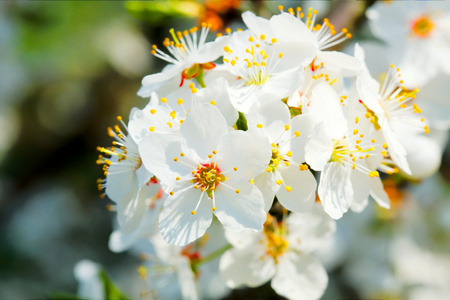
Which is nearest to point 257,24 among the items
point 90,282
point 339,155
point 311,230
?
point 339,155

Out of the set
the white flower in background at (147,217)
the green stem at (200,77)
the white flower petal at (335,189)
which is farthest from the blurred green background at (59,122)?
the white flower petal at (335,189)

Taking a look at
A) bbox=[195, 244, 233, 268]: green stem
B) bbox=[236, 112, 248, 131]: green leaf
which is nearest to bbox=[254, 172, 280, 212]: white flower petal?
bbox=[236, 112, 248, 131]: green leaf

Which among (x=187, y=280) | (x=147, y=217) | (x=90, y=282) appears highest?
(x=147, y=217)

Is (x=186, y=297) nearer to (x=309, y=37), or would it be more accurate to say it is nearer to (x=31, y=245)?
(x=309, y=37)

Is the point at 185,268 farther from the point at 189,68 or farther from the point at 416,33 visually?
the point at 416,33

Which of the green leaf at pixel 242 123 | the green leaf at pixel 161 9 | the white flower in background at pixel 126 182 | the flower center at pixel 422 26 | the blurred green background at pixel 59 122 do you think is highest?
the flower center at pixel 422 26

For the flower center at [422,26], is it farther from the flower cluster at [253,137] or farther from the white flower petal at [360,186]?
the white flower petal at [360,186]

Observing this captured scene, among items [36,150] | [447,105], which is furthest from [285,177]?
[36,150]
